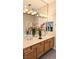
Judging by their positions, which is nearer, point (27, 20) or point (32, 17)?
point (27, 20)

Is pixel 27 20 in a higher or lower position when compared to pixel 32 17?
lower
